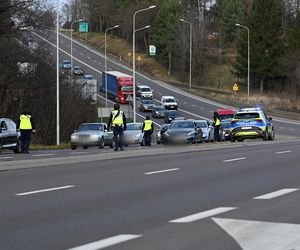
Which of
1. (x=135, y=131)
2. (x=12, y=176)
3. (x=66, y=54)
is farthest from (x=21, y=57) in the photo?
(x=66, y=54)

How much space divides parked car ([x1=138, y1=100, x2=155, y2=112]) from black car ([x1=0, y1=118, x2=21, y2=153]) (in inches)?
1931

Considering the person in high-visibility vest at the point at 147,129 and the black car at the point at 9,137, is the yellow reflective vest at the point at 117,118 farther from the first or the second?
the person in high-visibility vest at the point at 147,129

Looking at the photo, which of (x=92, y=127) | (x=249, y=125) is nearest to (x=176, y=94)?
(x=92, y=127)

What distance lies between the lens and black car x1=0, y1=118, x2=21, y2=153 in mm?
28438

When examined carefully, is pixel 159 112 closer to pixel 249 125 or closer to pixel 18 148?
pixel 249 125

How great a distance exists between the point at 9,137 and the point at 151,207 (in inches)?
755

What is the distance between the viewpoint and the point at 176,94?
94.3 m

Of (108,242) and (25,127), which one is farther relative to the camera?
(25,127)

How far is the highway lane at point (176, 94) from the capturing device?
66812 millimetres

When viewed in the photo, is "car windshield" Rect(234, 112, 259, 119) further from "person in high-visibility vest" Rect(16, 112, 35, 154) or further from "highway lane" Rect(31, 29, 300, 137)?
"highway lane" Rect(31, 29, 300, 137)

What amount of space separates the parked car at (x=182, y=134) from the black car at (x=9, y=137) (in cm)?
804

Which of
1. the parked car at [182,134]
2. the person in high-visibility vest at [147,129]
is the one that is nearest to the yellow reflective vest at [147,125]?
the person in high-visibility vest at [147,129]

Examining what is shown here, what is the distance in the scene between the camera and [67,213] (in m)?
10.0

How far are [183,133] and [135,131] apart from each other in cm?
431
